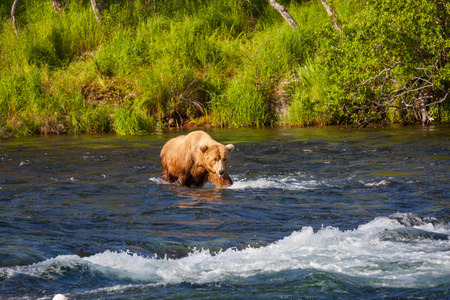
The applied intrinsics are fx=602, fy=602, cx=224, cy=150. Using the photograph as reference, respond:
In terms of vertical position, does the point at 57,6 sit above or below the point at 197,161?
above

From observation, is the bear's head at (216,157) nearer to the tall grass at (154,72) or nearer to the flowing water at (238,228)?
the flowing water at (238,228)

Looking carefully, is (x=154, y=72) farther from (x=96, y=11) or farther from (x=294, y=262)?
(x=294, y=262)

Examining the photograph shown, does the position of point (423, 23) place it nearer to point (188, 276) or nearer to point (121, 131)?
point (121, 131)

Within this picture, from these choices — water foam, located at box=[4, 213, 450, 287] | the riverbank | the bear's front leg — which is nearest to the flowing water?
water foam, located at box=[4, 213, 450, 287]

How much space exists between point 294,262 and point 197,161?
13.4 ft

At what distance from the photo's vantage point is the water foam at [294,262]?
4.92 m

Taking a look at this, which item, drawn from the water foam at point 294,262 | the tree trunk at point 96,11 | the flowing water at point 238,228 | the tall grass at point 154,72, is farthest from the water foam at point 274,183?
the tree trunk at point 96,11

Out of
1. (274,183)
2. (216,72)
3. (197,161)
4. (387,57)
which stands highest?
→ (216,72)

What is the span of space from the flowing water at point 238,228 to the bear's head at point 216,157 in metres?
0.34

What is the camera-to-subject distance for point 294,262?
17.5 feet

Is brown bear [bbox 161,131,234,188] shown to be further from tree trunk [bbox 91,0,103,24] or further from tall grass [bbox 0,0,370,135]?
tree trunk [bbox 91,0,103,24]

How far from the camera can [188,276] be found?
5012 mm

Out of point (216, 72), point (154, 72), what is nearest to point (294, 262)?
point (154, 72)

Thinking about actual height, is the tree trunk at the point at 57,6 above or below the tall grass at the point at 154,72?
above
